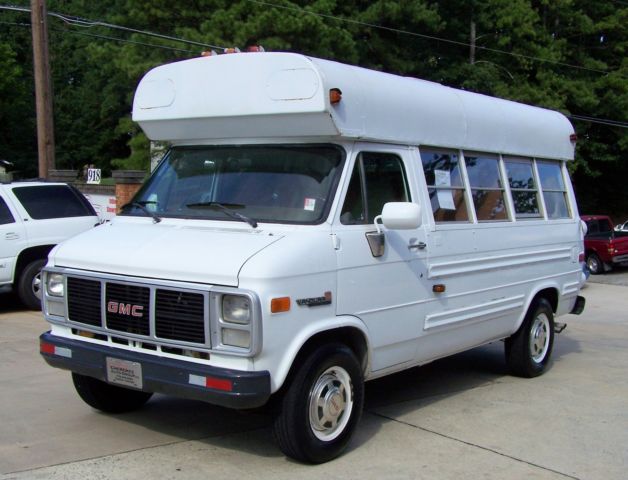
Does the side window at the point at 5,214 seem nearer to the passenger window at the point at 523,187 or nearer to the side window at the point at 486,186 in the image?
the side window at the point at 486,186

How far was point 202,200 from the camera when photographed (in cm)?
560

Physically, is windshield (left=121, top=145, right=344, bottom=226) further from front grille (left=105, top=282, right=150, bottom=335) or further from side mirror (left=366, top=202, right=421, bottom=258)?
front grille (left=105, top=282, right=150, bottom=335)

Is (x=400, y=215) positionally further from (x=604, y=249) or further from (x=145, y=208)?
(x=604, y=249)

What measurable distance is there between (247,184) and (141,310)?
124cm

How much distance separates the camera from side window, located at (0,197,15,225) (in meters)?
11.2

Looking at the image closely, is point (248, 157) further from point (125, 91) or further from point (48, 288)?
point (125, 91)

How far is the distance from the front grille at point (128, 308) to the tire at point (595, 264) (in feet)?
62.4

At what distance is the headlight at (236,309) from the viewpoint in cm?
444

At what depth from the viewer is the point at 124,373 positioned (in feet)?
16.0

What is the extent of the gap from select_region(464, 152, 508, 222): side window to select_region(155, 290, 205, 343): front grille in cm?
320

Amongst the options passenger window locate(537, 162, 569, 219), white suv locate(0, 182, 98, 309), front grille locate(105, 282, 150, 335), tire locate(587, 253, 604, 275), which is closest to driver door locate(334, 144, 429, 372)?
front grille locate(105, 282, 150, 335)

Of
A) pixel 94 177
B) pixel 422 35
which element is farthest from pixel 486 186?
pixel 422 35

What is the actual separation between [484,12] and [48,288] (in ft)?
83.9

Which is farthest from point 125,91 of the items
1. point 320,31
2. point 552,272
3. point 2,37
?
point 552,272
